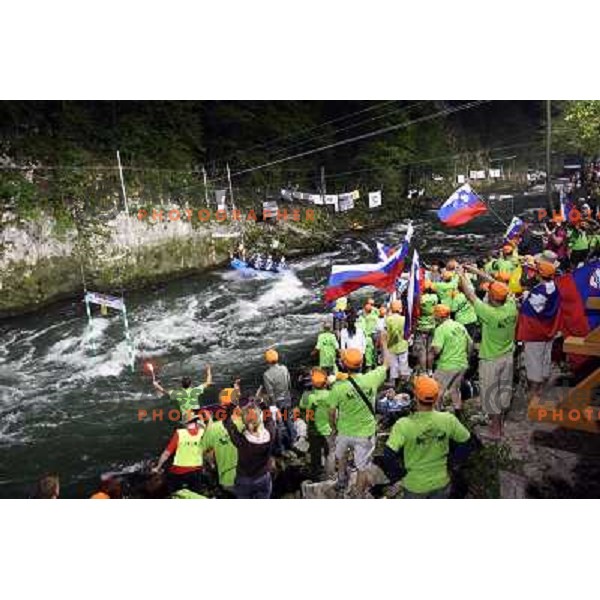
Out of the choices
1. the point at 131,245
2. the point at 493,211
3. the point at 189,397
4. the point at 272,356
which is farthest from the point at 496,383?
the point at 131,245

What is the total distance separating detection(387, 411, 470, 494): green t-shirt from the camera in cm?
347

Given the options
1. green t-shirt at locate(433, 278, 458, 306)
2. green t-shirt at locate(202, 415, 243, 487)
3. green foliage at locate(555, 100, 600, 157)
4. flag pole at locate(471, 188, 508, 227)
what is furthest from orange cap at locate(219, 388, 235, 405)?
Result: green foliage at locate(555, 100, 600, 157)

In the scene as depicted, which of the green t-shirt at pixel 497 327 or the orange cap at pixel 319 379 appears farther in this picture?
the orange cap at pixel 319 379

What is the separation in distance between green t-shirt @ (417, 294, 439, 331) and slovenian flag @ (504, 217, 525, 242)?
3.71 feet

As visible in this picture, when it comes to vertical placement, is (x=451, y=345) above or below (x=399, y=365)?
above

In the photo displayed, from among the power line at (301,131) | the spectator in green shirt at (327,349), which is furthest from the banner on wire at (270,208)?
the spectator in green shirt at (327,349)

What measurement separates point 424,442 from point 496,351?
Result: 1269 mm

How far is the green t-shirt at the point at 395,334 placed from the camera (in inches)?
215

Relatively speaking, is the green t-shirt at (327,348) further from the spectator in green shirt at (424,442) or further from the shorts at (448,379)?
the spectator in green shirt at (424,442)

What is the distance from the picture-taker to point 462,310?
5.87 meters

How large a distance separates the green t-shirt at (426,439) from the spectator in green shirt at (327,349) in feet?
5.36

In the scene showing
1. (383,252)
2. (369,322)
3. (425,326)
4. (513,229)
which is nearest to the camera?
(383,252)

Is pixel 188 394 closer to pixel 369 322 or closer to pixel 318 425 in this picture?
pixel 318 425

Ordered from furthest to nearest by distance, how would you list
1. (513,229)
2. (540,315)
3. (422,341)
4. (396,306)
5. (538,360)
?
(513,229) < (422,341) < (396,306) < (538,360) < (540,315)
